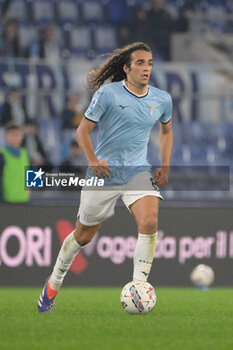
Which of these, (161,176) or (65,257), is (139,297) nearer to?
(65,257)

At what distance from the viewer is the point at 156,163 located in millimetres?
13875

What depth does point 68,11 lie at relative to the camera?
669 inches

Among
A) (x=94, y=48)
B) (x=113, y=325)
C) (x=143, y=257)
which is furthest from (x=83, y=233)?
(x=94, y=48)

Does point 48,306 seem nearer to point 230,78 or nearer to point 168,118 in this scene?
point 168,118

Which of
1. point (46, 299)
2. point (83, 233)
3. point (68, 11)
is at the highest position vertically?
point (68, 11)

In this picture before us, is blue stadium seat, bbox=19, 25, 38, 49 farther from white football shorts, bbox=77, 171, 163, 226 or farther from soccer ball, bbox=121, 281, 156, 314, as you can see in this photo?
soccer ball, bbox=121, 281, 156, 314

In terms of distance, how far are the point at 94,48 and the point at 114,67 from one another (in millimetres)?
10373

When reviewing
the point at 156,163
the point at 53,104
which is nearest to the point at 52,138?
the point at 53,104

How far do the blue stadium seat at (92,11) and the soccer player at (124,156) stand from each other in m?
11.2

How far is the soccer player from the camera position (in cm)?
584

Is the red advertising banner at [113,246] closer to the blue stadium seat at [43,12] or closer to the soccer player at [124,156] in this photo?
the soccer player at [124,156]

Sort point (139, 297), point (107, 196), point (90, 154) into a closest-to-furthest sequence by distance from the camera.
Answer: point (139, 297)
point (90, 154)
point (107, 196)

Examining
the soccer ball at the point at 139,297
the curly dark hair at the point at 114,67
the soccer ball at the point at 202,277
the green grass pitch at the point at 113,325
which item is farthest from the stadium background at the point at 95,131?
the soccer ball at the point at 139,297

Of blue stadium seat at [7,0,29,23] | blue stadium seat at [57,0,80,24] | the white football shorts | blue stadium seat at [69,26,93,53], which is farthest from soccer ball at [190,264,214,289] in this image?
blue stadium seat at [57,0,80,24]
